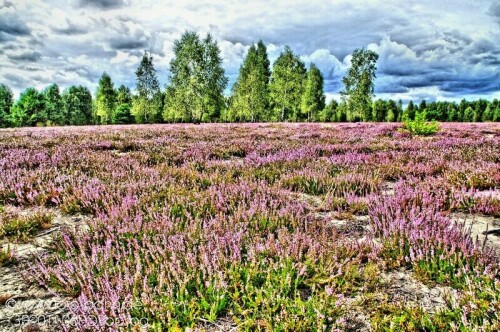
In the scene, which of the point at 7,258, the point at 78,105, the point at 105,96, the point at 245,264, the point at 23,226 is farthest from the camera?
the point at 78,105

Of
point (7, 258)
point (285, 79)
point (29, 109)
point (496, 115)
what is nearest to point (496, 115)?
point (496, 115)

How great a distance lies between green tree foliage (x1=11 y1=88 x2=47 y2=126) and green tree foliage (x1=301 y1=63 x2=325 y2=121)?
5412 cm

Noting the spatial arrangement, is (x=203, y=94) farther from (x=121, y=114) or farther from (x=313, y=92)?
(x=121, y=114)

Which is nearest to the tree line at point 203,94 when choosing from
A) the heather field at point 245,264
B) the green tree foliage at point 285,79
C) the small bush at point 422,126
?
the green tree foliage at point 285,79

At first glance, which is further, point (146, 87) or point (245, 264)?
point (146, 87)

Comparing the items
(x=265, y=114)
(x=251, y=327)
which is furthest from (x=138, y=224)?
(x=265, y=114)

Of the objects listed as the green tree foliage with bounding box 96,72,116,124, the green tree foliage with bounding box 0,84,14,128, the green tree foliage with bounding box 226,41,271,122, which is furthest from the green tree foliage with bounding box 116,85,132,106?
the green tree foliage with bounding box 226,41,271,122

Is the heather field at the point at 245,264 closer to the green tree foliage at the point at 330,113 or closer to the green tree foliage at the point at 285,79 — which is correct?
the green tree foliage at the point at 285,79

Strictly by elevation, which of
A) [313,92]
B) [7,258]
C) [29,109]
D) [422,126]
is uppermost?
[313,92]

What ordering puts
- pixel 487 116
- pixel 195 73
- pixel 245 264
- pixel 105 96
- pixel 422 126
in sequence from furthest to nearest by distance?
pixel 487 116 → pixel 105 96 → pixel 195 73 → pixel 422 126 → pixel 245 264

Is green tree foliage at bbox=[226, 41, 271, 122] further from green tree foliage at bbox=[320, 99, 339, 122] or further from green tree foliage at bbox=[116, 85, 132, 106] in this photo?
green tree foliage at bbox=[116, 85, 132, 106]

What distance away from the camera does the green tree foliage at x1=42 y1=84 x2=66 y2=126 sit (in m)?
71.2

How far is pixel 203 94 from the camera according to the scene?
44.6 metres

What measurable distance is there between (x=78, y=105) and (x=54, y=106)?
6.40 metres
